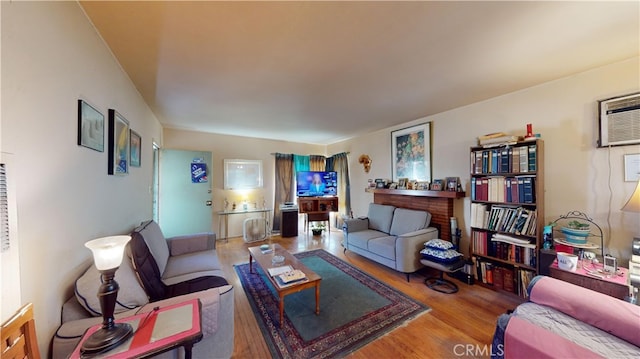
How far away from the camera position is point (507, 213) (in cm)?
245

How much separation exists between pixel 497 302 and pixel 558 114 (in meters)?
2.09

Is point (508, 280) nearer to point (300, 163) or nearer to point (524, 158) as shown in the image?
point (524, 158)

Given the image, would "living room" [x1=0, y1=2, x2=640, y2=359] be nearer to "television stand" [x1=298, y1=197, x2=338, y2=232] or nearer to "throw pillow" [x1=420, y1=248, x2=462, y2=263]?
"throw pillow" [x1=420, y1=248, x2=462, y2=263]

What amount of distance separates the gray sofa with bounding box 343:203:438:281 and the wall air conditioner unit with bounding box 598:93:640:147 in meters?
1.88

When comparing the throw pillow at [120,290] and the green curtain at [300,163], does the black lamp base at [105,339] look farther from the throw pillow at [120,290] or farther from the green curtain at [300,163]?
the green curtain at [300,163]

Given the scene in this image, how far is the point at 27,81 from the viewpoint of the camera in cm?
93

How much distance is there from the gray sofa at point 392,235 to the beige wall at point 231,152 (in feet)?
8.10

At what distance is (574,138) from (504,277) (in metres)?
1.62

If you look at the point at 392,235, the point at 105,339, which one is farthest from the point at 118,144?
the point at 392,235

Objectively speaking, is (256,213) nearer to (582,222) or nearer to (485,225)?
(485,225)

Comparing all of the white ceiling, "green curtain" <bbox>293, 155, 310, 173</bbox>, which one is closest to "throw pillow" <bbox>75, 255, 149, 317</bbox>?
the white ceiling

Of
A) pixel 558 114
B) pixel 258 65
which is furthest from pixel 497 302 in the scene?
pixel 258 65

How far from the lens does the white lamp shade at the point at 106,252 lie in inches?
38.7

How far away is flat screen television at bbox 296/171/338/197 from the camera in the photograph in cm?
527
